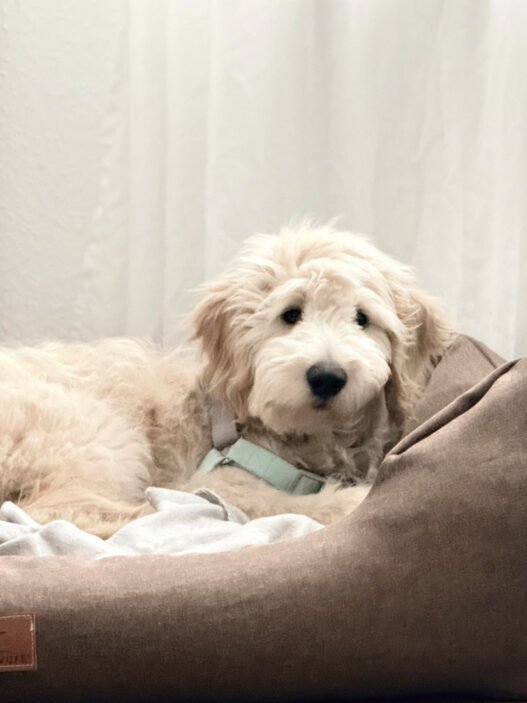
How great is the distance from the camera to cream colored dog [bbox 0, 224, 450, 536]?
6.38ft

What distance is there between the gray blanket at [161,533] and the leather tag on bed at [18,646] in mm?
279

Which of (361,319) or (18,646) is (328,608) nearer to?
(18,646)

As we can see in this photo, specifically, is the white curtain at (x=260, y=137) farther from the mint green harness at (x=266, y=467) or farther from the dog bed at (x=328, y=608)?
the dog bed at (x=328, y=608)

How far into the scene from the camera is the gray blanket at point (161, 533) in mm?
1583

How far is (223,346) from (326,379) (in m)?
0.33

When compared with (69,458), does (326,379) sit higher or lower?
higher

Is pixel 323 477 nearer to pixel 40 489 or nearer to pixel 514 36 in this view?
pixel 40 489

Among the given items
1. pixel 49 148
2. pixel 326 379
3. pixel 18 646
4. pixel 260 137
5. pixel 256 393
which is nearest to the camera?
pixel 18 646

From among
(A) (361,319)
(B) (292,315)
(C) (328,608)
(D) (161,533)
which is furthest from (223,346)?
(C) (328,608)

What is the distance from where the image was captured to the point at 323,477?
7.02ft

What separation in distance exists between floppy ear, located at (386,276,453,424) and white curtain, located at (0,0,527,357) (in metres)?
0.56

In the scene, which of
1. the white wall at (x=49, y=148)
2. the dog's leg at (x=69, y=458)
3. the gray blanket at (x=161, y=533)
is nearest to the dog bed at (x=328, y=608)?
the gray blanket at (x=161, y=533)

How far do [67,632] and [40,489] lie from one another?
760mm

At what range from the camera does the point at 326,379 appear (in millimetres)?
1906
